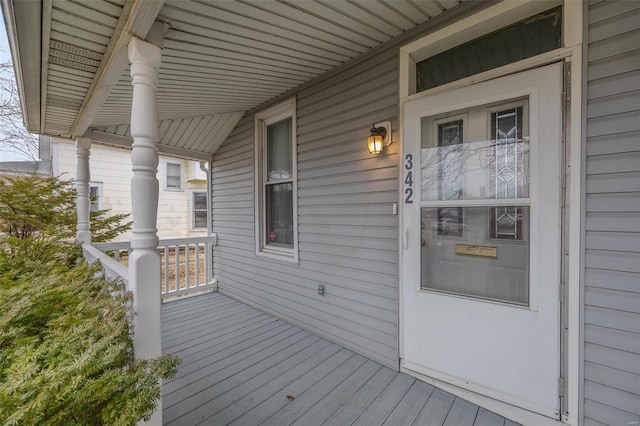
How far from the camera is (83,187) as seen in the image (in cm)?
384

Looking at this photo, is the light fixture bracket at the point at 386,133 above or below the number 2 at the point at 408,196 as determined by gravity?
above

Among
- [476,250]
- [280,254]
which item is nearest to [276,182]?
[280,254]

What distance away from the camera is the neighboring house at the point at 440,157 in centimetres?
157

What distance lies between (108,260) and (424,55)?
10.6ft

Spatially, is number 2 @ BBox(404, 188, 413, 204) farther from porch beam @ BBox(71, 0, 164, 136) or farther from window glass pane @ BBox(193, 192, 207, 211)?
window glass pane @ BBox(193, 192, 207, 211)

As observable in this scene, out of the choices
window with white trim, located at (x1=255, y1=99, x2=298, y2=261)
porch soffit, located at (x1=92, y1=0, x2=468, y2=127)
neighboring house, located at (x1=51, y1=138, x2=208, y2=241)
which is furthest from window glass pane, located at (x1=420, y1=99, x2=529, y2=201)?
neighboring house, located at (x1=51, y1=138, x2=208, y2=241)

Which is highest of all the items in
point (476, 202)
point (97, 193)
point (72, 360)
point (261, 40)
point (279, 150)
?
point (261, 40)

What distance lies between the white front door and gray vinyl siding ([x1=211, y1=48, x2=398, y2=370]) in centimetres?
22

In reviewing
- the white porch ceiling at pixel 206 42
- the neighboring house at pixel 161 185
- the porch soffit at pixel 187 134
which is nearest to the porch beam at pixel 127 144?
the porch soffit at pixel 187 134

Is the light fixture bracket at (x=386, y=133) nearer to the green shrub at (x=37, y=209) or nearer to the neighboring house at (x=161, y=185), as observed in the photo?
the neighboring house at (x=161, y=185)

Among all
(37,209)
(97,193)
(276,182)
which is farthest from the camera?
(97,193)

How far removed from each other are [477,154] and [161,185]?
7.82 m

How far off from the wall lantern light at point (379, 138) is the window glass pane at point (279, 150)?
57.5 inches

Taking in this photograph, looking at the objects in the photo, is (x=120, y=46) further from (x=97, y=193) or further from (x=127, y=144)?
(x=97, y=193)
